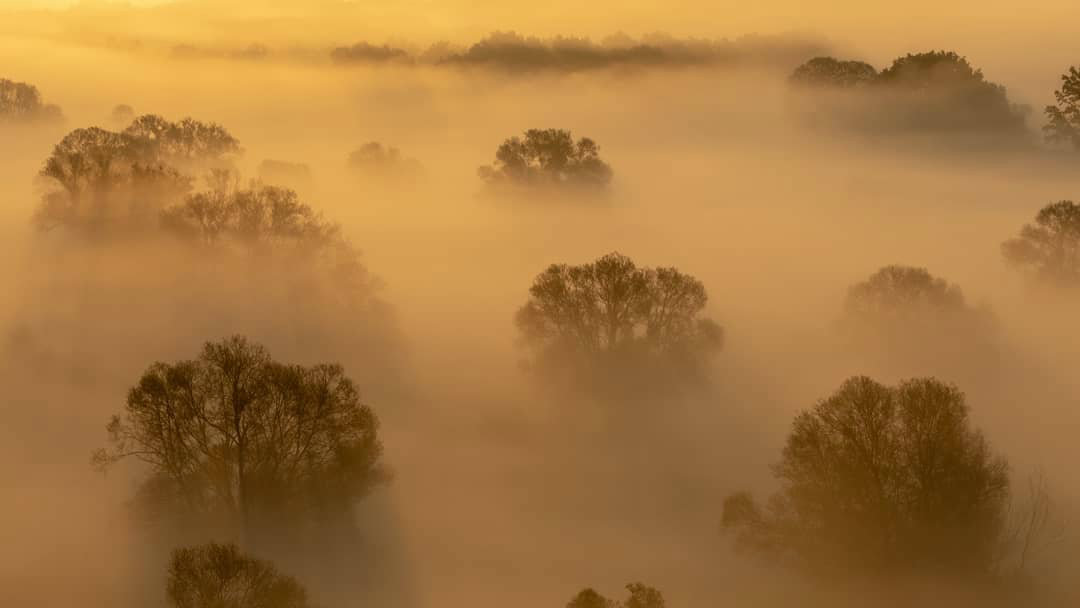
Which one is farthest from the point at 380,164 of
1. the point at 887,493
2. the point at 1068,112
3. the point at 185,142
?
the point at 887,493

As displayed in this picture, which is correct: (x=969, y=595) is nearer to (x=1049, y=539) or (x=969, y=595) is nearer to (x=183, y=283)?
(x=1049, y=539)

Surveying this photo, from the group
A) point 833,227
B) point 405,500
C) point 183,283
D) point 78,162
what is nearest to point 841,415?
point 405,500

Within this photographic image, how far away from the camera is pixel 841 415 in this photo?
6725 cm

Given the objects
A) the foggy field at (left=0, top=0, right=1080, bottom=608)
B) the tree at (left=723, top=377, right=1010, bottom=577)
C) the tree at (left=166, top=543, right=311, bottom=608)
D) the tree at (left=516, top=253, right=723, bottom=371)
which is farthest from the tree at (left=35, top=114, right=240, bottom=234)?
the tree at (left=723, top=377, right=1010, bottom=577)

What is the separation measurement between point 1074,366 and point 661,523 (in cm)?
4813

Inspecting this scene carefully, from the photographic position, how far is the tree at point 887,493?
2525 inches

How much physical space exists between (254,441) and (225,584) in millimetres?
13880

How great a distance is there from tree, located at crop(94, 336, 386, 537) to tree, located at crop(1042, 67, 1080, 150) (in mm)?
126397

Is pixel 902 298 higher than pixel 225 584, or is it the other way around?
pixel 902 298

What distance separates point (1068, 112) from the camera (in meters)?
177

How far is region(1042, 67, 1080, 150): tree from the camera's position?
166125 mm

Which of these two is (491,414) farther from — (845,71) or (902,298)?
(845,71)

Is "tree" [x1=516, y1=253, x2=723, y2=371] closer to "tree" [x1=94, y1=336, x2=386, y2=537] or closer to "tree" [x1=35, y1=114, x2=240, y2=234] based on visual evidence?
"tree" [x1=94, y1=336, x2=386, y2=537]

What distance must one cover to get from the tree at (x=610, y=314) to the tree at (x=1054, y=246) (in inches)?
1611
